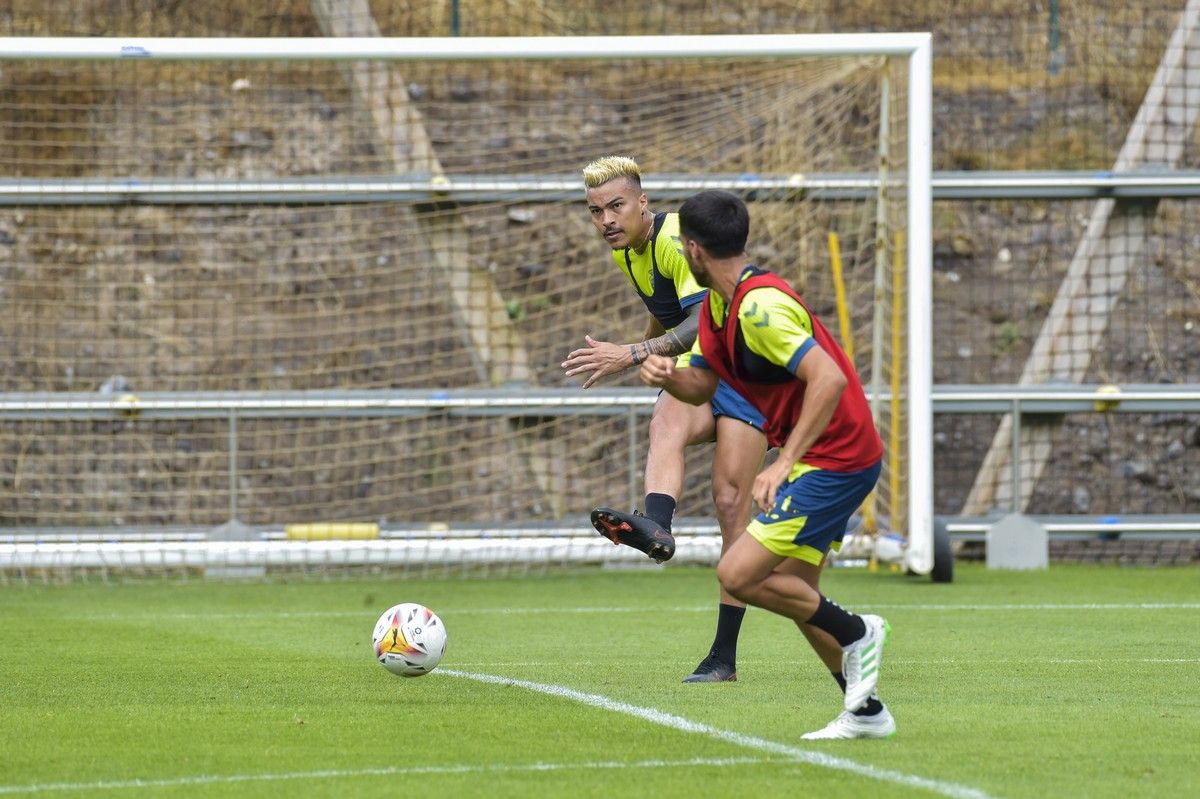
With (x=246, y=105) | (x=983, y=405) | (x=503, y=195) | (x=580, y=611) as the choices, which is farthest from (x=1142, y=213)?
(x=246, y=105)

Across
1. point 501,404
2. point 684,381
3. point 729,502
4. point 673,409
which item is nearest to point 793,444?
point 684,381

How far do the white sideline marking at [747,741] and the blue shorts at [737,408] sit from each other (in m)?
1.46

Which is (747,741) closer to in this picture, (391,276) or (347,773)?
(347,773)

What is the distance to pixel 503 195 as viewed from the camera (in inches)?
520

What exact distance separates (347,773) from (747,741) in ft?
4.07

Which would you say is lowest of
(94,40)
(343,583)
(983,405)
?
(343,583)

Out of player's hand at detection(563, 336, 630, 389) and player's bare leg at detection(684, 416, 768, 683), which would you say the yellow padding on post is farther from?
player's hand at detection(563, 336, 630, 389)

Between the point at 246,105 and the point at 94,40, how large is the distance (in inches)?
277

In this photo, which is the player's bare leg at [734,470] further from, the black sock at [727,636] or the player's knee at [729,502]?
the black sock at [727,636]

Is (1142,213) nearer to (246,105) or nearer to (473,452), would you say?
(473,452)

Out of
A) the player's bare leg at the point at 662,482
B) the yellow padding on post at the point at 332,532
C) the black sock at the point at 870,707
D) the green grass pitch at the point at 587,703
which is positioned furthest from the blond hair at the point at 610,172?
the yellow padding on post at the point at 332,532

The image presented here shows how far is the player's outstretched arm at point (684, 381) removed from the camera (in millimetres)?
5402

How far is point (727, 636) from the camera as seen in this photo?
6664mm

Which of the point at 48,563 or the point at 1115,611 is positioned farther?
the point at 48,563
